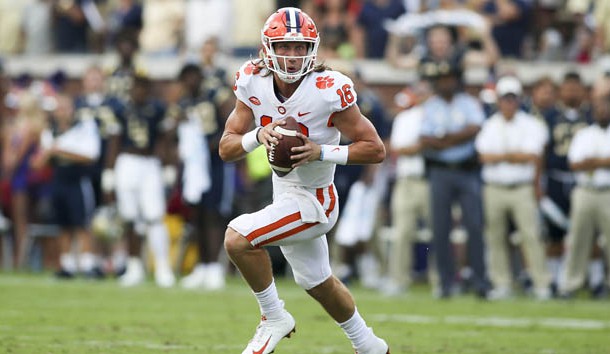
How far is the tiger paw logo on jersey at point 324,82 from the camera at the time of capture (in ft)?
23.4

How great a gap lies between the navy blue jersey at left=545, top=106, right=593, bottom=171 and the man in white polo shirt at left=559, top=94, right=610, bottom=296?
68 centimetres

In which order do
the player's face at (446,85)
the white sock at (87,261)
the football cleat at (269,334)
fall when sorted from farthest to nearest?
the white sock at (87,261) → the player's face at (446,85) → the football cleat at (269,334)

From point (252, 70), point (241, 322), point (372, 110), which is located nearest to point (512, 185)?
point (372, 110)

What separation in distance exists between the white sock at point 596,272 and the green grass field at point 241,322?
80cm

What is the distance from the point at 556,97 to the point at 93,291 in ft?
18.3

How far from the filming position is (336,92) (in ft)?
23.4

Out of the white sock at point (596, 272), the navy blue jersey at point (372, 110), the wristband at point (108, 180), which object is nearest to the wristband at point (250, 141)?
the navy blue jersey at point (372, 110)

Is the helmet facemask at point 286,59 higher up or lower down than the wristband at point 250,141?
higher up

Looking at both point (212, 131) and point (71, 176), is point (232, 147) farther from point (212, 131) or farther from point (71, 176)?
point (71, 176)

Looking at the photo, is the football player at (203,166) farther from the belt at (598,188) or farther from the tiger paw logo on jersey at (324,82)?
the tiger paw logo on jersey at (324,82)

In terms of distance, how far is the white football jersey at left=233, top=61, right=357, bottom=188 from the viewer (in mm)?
7141

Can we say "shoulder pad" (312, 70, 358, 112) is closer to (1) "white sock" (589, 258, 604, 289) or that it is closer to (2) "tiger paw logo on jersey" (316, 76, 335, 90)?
(2) "tiger paw logo on jersey" (316, 76, 335, 90)

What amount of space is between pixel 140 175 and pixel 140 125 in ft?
1.77

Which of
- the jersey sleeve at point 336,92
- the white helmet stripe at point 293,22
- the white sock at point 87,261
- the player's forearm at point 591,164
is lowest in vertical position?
the white sock at point 87,261
